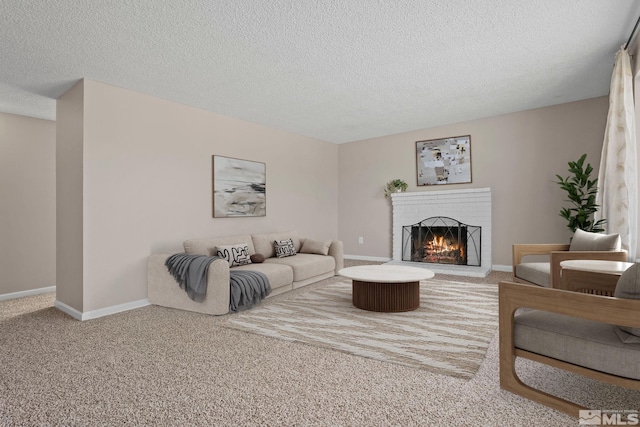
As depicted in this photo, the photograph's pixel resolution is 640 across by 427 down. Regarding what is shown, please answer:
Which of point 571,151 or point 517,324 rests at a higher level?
point 571,151

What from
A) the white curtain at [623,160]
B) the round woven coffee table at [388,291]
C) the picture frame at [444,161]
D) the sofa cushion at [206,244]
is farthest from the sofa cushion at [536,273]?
the sofa cushion at [206,244]

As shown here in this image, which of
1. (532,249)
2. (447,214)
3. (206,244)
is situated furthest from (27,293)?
(447,214)

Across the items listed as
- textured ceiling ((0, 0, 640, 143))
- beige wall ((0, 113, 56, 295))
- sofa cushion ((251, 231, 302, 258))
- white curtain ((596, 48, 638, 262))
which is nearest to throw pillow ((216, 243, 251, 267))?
sofa cushion ((251, 231, 302, 258))

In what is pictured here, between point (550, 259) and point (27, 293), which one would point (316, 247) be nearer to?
point (550, 259)

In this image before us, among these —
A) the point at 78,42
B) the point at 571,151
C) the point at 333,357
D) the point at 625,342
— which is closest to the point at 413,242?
the point at 571,151

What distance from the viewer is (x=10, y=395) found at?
2.04m

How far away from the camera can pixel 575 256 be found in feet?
10.2

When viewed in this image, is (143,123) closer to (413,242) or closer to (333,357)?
(333,357)

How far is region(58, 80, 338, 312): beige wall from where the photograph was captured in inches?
145

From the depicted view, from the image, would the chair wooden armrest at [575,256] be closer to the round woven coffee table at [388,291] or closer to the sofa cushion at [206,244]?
the round woven coffee table at [388,291]

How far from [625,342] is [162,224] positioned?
4.36m

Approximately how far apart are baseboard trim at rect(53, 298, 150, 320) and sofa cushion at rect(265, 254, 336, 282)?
5.31ft

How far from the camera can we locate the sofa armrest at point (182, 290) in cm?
355

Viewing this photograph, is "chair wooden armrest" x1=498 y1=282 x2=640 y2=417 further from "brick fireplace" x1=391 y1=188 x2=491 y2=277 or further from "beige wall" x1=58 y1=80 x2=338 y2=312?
"beige wall" x1=58 y1=80 x2=338 y2=312
